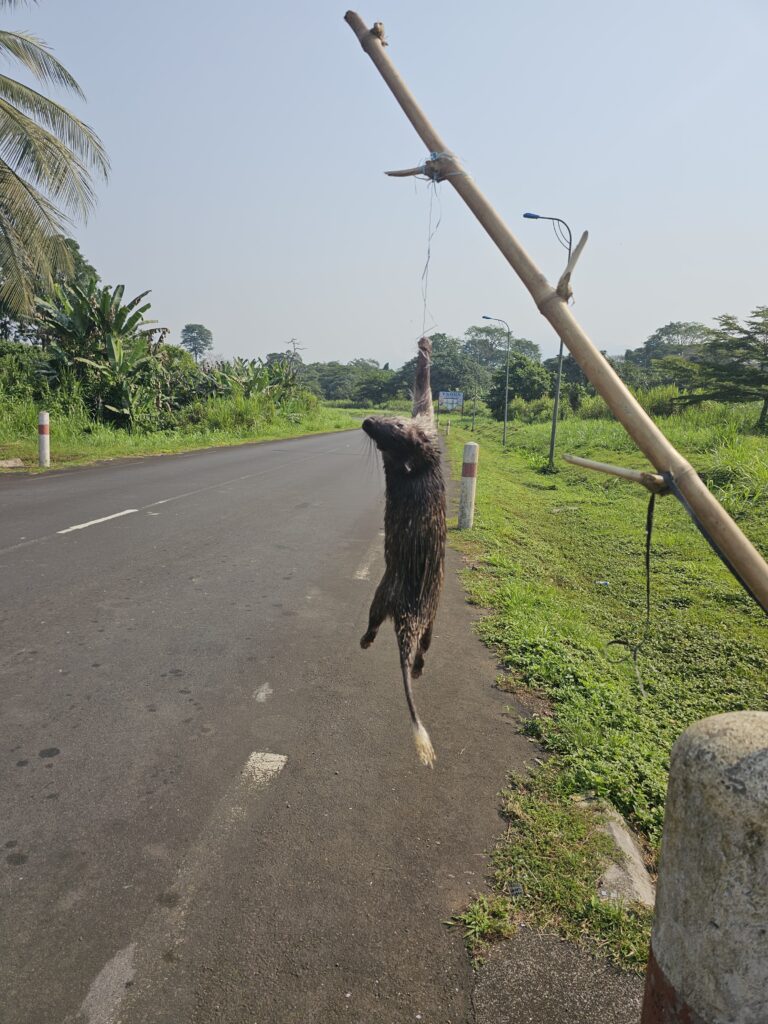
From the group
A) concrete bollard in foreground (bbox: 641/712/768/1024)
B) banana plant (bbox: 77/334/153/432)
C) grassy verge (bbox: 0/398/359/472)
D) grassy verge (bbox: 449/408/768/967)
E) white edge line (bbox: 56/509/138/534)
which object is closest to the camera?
concrete bollard in foreground (bbox: 641/712/768/1024)

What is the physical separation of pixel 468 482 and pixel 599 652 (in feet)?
6.70

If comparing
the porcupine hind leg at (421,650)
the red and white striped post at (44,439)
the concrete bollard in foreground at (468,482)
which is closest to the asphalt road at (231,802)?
the porcupine hind leg at (421,650)

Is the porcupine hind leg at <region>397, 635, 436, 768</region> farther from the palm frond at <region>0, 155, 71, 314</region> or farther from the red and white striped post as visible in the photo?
the palm frond at <region>0, 155, 71, 314</region>

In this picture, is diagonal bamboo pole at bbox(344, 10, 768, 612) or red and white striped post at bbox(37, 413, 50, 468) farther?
red and white striped post at bbox(37, 413, 50, 468)

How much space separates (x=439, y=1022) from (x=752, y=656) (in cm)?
384

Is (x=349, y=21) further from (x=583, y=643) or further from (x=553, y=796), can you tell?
(x=583, y=643)

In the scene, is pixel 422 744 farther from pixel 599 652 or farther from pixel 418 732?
pixel 599 652

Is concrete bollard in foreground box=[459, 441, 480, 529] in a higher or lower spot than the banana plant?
lower

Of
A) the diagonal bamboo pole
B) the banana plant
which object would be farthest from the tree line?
the banana plant

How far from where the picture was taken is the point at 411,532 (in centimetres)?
95

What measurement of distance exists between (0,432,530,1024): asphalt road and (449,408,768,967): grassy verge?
0.23m

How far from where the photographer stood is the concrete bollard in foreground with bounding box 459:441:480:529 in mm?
5262

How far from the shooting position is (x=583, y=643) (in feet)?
14.6

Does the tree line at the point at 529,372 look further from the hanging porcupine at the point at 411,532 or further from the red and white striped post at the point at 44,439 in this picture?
the red and white striped post at the point at 44,439
